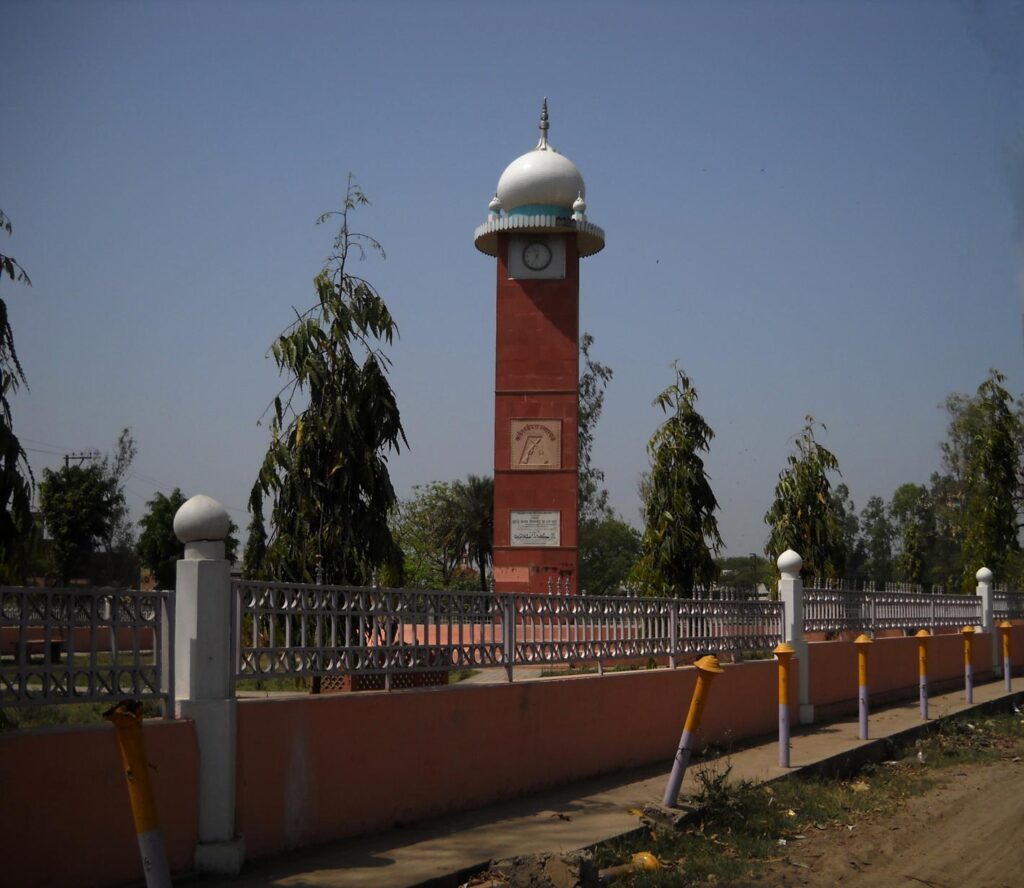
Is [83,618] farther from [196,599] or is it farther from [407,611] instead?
[407,611]

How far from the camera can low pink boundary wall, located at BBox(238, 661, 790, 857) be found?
6.33m

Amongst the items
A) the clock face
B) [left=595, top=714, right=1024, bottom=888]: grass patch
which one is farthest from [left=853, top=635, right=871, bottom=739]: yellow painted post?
the clock face

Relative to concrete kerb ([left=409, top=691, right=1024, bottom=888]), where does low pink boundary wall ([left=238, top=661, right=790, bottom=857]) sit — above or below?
above

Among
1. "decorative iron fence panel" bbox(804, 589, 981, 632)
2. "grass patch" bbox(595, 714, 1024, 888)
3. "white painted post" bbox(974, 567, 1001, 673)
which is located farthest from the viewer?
"white painted post" bbox(974, 567, 1001, 673)

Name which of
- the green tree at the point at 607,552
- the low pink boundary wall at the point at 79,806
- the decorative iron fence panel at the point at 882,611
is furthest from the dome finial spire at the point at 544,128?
the green tree at the point at 607,552

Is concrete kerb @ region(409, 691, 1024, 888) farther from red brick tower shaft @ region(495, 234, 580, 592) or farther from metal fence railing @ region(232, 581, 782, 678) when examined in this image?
red brick tower shaft @ region(495, 234, 580, 592)

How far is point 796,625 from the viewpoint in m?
13.1

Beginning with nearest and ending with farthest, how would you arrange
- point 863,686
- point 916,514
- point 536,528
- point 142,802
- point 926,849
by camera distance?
point 142,802, point 926,849, point 863,686, point 536,528, point 916,514

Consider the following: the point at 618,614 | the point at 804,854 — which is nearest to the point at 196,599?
the point at 804,854

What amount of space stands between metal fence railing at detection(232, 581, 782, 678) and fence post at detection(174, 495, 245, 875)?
0.16m

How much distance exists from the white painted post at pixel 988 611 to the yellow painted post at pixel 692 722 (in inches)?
571

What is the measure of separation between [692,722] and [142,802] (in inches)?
170

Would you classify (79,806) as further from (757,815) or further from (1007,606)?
(1007,606)

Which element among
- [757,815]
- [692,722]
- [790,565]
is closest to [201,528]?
[692,722]
